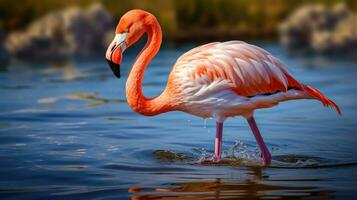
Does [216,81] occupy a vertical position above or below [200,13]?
below

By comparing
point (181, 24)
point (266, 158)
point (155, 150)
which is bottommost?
point (266, 158)

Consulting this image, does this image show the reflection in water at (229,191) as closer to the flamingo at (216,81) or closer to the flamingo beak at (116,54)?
the flamingo at (216,81)

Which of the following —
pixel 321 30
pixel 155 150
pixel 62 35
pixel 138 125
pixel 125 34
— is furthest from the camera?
pixel 321 30

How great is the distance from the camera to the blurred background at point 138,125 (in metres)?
5.05

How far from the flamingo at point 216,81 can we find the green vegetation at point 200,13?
41.1ft

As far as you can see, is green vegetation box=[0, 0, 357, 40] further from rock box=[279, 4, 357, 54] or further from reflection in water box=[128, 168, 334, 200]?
reflection in water box=[128, 168, 334, 200]

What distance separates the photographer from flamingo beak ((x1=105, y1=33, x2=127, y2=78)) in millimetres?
5625

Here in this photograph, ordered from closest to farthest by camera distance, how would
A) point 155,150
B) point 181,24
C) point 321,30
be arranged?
point 155,150, point 321,30, point 181,24

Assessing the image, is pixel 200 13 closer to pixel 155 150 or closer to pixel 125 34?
pixel 155 150

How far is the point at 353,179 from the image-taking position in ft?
16.8

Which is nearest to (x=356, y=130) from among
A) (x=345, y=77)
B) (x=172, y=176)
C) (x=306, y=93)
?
(x=306, y=93)

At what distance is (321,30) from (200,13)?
320 centimetres

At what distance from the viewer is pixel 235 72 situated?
5.78 metres

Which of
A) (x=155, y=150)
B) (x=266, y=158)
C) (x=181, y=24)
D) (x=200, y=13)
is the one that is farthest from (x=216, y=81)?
(x=200, y=13)
